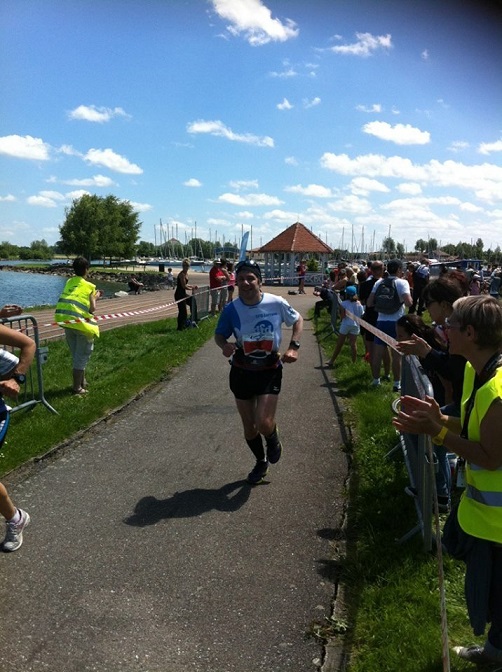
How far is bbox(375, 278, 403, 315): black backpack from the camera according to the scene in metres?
8.50

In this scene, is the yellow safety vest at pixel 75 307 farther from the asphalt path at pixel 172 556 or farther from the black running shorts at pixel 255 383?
the black running shorts at pixel 255 383

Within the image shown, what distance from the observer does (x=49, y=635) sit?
3.05 meters

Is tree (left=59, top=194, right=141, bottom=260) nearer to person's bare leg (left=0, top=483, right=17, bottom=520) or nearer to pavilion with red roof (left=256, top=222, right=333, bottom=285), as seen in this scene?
pavilion with red roof (left=256, top=222, right=333, bottom=285)

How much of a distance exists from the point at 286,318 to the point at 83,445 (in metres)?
2.67

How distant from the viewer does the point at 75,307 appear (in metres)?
7.95

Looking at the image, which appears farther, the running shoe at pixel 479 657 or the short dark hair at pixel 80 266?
the short dark hair at pixel 80 266

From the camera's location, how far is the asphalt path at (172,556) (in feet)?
9.78

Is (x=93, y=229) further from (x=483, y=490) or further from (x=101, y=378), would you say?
(x=483, y=490)

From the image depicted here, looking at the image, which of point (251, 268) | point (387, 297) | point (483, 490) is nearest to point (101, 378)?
point (387, 297)

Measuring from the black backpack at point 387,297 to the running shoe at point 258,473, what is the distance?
4.12 m

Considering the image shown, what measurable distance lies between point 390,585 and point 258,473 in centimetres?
195

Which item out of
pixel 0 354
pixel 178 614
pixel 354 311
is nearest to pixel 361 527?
Answer: pixel 178 614

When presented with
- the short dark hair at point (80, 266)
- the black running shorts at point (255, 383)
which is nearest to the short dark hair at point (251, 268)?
the black running shorts at point (255, 383)

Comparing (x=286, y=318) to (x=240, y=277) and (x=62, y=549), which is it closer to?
(x=240, y=277)
